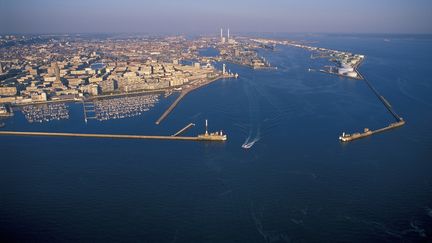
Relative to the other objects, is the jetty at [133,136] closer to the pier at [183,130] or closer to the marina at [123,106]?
the pier at [183,130]

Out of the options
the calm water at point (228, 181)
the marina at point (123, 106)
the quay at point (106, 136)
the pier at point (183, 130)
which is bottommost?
the calm water at point (228, 181)

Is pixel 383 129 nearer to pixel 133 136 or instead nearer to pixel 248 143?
pixel 248 143

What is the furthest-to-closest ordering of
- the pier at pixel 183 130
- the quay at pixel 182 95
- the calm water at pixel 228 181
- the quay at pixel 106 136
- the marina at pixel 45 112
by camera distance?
the marina at pixel 45 112 < the quay at pixel 182 95 < the pier at pixel 183 130 < the quay at pixel 106 136 < the calm water at pixel 228 181

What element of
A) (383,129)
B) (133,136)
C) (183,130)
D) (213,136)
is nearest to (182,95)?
(183,130)

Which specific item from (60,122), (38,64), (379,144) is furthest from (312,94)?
(38,64)

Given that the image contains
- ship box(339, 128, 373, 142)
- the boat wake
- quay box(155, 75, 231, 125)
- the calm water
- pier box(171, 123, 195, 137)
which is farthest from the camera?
quay box(155, 75, 231, 125)

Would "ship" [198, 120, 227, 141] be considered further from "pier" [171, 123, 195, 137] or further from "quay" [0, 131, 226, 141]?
"pier" [171, 123, 195, 137]

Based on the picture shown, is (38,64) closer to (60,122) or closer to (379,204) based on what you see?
(60,122)

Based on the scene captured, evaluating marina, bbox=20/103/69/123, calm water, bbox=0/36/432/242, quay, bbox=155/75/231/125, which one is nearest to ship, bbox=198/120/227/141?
calm water, bbox=0/36/432/242

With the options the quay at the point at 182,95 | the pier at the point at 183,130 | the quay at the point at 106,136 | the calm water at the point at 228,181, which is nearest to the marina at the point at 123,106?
the calm water at the point at 228,181

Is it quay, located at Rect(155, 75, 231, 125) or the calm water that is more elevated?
quay, located at Rect(155, 75, 231, 125)
